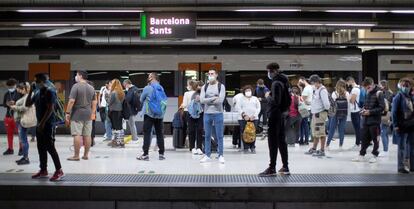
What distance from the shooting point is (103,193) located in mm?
7430

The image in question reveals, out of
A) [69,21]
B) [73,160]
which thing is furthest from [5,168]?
[69,21]

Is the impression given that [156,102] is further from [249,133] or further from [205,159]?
[249,133]

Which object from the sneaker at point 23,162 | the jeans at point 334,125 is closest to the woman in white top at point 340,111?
the jeans at point 334,125

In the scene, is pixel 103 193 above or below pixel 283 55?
below

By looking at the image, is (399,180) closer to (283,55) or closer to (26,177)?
(26,177)

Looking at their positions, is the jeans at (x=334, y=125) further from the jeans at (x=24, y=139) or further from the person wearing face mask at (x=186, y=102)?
the jeans at (x=24, y=139)

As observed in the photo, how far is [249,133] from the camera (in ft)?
40.3

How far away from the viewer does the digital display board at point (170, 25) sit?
14.0 metres

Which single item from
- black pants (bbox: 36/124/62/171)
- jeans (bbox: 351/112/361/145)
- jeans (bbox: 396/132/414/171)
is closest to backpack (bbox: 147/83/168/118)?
black pants (bbox: 36/124/62/171)

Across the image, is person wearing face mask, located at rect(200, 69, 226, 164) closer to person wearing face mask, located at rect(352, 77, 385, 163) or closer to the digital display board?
person wearing face mask, located at rect(352, 77, 385, 163)

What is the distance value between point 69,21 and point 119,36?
1035 centimetres

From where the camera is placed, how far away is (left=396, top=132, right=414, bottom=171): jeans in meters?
8.99

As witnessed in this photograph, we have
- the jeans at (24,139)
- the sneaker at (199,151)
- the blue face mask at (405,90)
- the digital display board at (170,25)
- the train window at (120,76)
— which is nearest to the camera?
the blue face mask at (405,90)

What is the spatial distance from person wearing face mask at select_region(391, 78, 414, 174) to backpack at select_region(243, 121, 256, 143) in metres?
3.82
